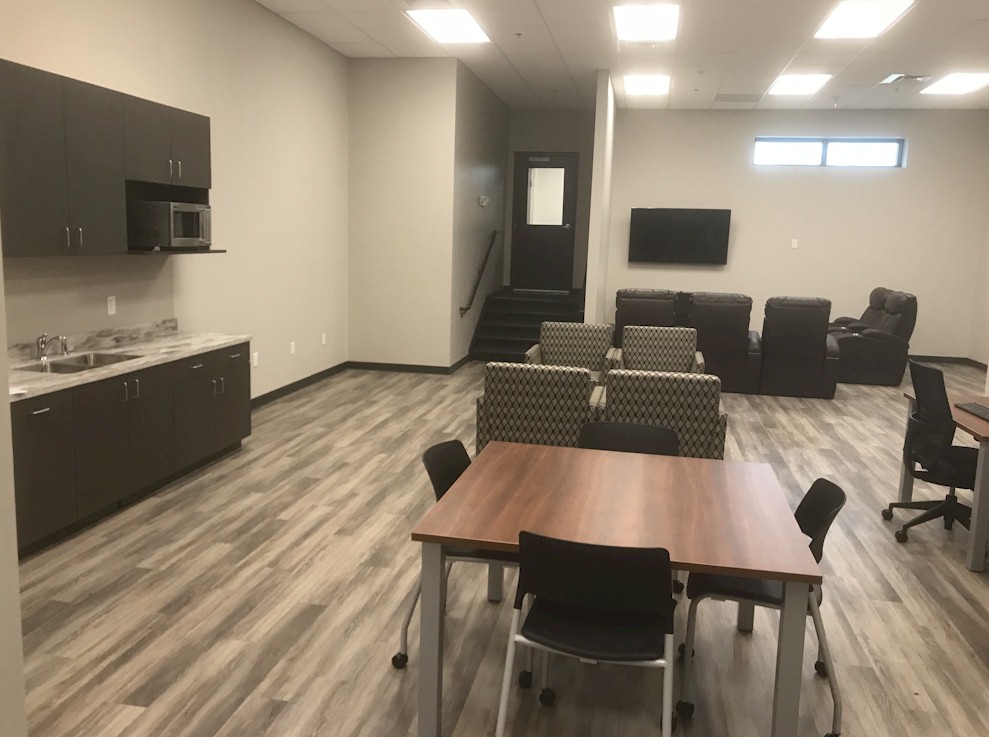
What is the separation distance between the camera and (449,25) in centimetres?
744

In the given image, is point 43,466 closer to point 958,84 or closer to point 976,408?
point 976,408

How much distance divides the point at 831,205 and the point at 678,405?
8.36 m

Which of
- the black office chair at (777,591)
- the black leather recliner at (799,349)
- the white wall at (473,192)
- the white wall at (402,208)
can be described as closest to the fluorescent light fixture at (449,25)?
the white wall at (402,208)

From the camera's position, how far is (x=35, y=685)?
9.61ft

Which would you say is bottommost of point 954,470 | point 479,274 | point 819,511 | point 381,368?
point 381,368

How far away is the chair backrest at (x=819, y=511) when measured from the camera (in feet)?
9.13

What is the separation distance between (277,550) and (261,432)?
2.50 metres

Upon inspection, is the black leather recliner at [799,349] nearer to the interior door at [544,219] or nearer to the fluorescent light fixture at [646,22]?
the fluorescent light fixture at [646,22]

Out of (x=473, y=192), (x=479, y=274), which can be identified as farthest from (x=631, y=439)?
(x=479, y=274)

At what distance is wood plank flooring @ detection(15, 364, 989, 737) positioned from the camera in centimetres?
284

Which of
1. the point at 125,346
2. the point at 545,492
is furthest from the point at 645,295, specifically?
the point at 545,492

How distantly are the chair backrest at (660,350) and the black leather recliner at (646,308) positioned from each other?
178 cm

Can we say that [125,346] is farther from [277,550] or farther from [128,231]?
[277,550]

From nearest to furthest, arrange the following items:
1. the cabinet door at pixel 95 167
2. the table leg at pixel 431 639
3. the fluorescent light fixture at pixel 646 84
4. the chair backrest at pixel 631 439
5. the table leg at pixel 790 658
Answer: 1. the table leg at pixel 790 658
2. the table leg at pixel 431 639
3. the chair backrest at pixel 631 439
4. the cabinet door at pixel 95 167
5. the fluorescent light fixture at pixel 646 84
